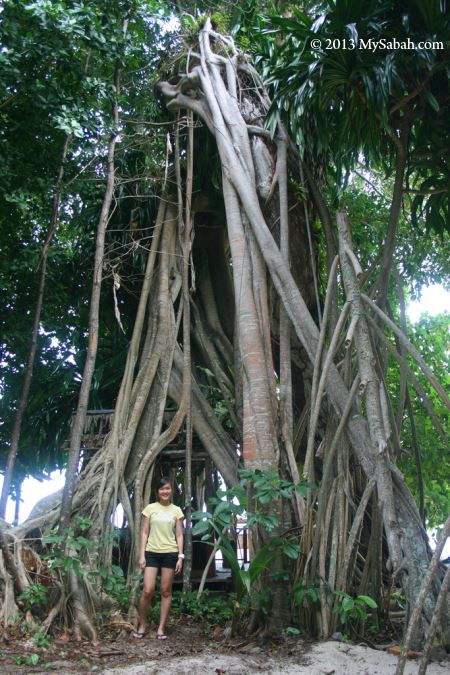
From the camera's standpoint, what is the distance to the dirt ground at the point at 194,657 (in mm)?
3512

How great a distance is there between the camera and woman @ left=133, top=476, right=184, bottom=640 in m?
4.43

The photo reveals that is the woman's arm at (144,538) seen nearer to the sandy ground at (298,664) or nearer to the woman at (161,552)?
the woman at (161,552)

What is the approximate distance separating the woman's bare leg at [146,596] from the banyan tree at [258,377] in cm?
35

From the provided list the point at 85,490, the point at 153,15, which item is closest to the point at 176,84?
the point at 153,15

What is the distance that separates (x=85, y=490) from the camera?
5.57m

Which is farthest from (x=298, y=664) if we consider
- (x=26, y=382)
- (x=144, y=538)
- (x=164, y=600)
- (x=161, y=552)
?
(x=26, y=382)

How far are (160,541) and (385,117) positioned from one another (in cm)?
322

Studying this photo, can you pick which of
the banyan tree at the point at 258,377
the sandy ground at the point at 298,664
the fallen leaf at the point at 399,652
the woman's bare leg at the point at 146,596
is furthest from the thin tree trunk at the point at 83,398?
the fallen leaf at the point at 399,652

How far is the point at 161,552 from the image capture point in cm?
452

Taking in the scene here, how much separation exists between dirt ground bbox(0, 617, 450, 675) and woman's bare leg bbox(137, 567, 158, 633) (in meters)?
0.08

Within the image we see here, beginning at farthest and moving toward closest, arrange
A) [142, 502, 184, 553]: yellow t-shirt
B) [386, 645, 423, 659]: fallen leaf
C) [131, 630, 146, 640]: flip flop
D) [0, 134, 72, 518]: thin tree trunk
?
[0, 134, 72, 518]: thin tree trunk → [142, 502, 184, 553]: yellow t-shirt → [131, 630, 146, 640]: flip flop → [386, 645, 423, 659]: fallen leaf

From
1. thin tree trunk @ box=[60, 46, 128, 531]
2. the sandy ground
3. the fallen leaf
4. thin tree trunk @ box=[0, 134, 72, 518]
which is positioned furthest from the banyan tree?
thin tree trunk @ box=[0, 134, 72, 518]

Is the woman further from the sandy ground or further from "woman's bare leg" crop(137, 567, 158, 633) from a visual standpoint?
the sandy ground

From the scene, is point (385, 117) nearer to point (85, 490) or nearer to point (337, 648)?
point (337, 648)
